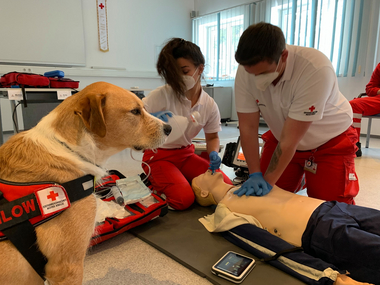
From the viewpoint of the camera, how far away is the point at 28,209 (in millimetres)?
731

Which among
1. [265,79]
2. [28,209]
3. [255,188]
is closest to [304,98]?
[265,79]

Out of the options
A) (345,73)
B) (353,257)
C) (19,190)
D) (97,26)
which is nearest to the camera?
(19,190)

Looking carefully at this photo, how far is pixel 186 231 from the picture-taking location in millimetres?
1549

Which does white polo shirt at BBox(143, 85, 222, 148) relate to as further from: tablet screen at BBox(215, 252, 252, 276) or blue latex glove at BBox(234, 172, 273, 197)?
tablet screen at BBox(215, 252, 252, 276)

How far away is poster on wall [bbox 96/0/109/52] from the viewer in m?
5.44

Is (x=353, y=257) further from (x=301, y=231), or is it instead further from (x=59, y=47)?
(x=59, y=47)

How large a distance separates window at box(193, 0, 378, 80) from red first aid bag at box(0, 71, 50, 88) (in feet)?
10.5

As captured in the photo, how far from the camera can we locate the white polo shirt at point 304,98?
1375 mm

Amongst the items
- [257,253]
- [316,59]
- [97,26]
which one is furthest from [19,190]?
[97,26]

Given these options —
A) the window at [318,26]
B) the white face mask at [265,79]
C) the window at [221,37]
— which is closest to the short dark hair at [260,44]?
the white face mask at [265,79]

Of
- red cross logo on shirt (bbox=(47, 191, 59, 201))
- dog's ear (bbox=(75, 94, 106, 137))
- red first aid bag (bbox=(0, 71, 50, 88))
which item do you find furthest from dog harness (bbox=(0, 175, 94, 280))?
red first aid bag (bbox=(0, 71, 50, 88))

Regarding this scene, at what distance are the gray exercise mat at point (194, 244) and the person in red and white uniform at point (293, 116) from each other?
0.34m

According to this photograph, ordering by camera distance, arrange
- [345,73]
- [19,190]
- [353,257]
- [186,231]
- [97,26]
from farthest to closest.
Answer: [97,26] < [345,73] < [186,231] < [353,257] < [19,190]

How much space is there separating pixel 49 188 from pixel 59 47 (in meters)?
5.12
